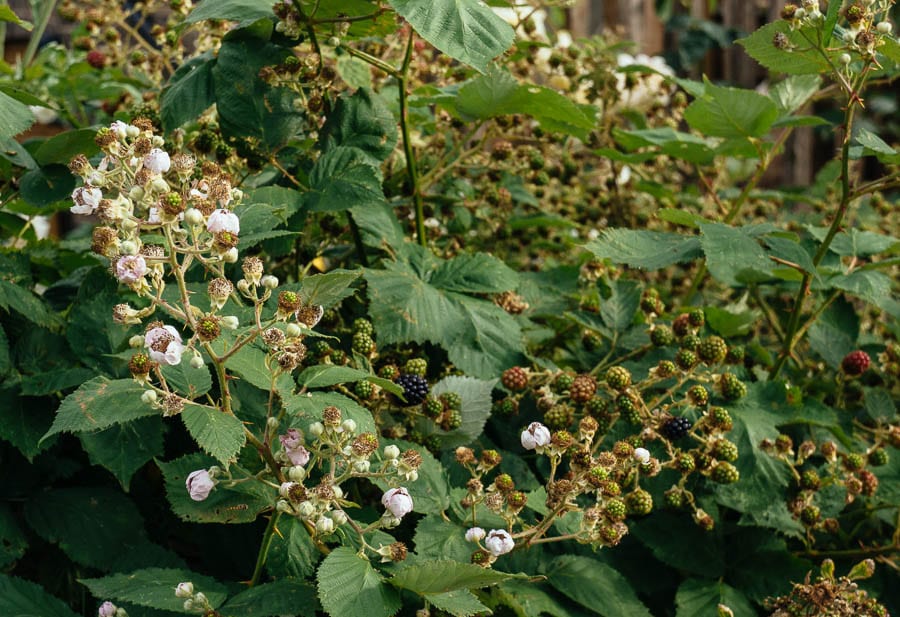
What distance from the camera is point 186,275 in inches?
51.9

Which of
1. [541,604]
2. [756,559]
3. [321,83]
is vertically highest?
[321,83]

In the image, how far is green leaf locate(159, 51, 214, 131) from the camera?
1378 mm

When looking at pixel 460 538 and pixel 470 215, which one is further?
pixel 470 215

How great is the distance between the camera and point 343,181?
1352 millimetres

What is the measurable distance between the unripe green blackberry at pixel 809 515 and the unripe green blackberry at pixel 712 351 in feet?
0.85

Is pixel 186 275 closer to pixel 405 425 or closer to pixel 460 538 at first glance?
pixel 405 425

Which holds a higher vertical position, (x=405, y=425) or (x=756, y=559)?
(x=405, y=425)

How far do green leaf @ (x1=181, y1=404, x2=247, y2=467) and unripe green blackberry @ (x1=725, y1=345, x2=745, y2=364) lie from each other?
33.9 inches

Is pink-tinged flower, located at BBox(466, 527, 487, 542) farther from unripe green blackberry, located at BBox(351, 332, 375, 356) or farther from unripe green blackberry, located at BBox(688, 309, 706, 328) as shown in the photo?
unripe green blackberry, located at BBox(688, 309, 706, 328)

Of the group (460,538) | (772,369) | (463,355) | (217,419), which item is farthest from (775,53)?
(217,419)

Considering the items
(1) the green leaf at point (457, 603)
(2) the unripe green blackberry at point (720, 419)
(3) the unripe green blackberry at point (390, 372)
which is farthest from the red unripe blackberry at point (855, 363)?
(1) the green leaf at point (457, 603)

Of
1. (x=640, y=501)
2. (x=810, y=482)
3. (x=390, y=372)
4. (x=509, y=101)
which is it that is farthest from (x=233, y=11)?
(x=810, y=482)

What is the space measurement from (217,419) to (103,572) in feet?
1.66

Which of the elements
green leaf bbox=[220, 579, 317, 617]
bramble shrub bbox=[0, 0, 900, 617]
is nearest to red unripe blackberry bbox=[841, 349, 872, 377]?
bramble shrub bbox=[0, 0, 900, 617]
